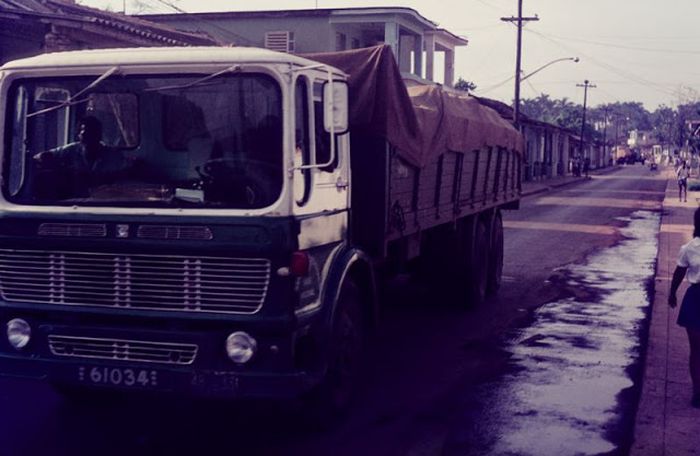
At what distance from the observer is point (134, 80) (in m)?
6.00

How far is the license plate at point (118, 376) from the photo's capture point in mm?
5664

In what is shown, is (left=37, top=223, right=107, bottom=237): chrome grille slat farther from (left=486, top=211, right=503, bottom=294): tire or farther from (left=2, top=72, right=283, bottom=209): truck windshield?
(left=486, top=211, right=503, bottom=294): tire

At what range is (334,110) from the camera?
6020mm

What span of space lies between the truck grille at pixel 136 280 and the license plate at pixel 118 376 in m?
0.39

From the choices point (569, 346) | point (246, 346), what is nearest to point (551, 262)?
point (569, 346)

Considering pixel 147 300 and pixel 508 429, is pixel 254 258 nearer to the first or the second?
pixel 147 300

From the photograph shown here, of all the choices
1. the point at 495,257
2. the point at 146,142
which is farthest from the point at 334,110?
the point at 495,257

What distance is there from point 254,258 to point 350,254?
1.20 m

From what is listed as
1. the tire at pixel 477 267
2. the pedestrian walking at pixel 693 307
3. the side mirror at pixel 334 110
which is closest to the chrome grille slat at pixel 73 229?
the side mirror at pixel 334 110

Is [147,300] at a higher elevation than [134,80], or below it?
below

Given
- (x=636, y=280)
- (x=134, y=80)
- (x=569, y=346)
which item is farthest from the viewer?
(x=636, y=280)

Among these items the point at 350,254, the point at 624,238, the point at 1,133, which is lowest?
the point at 624,238

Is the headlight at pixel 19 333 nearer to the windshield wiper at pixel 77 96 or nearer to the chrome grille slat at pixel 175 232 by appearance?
the chrome grille slat at pixel 175 232

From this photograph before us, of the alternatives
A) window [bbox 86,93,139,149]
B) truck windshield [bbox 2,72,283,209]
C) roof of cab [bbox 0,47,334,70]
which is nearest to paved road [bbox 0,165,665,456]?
truck windshield [bbox 2,72,283,209]
